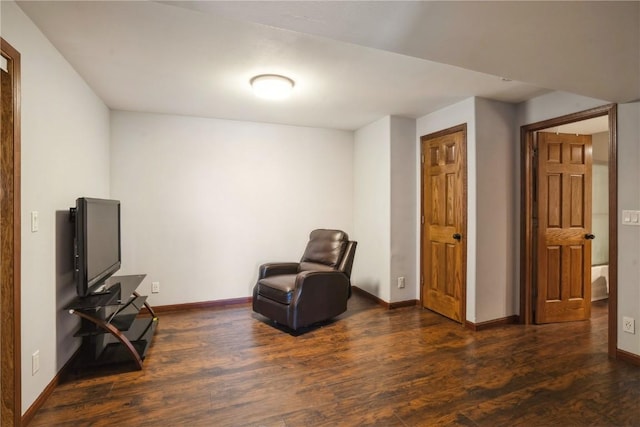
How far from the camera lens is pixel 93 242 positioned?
2.30 m

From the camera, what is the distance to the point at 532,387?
2115 mm

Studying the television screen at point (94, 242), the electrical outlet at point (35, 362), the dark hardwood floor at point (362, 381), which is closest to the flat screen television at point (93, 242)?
the television screen at point (94, 242)

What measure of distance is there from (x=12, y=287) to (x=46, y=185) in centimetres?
67

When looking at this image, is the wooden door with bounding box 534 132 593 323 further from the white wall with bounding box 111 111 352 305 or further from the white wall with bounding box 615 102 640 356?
the white wall with bounding box 111 111 352 305

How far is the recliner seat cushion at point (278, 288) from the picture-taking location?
309 centimetres

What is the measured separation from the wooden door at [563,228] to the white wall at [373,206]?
1514 mm

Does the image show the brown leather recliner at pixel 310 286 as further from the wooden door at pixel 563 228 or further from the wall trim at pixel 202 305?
the wooden door at pixel 563 228

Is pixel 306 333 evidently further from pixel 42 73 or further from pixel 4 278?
pixel 42 73

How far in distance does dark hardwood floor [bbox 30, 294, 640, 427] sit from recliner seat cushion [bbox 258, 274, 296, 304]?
0.33 meters

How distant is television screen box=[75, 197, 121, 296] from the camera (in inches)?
84.6

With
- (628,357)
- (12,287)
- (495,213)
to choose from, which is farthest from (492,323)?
(12,287)

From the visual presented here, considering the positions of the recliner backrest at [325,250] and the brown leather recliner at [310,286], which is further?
the recliner backrest at [325,250]

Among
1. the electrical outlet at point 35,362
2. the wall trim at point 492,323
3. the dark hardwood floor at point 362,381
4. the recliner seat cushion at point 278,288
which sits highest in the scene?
the recliner seat cushion at point 278,288

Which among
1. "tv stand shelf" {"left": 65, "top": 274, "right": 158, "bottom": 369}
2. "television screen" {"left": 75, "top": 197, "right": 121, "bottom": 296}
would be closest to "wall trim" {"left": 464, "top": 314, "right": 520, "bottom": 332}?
"tv stand shelf" {"left": 65, "top": 274, "right": 158, "bottom": 369}
